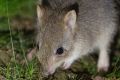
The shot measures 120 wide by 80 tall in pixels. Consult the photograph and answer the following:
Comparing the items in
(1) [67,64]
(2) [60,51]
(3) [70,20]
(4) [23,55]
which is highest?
(3) [70,20]

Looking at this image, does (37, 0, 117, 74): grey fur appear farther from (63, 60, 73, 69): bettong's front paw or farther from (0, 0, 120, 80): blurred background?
(0, 0, 120, 80): blurred background

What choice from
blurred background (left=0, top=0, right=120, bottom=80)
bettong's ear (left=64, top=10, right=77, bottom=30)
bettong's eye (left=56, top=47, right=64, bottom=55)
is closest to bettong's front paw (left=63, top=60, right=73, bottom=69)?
blurred background (left=0, top=0, right=120, bottom=80)

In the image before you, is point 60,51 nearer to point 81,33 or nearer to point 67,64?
point 67,64

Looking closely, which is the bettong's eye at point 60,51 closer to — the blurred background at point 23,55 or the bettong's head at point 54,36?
the bettong's head at point 54,36

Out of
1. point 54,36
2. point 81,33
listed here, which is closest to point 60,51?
point 54,36

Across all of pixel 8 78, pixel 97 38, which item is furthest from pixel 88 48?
pixel 8 78

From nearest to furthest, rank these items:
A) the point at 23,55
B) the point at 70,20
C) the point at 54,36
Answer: the point at 54,36 → the point at 70,20 → the point at 23,55
